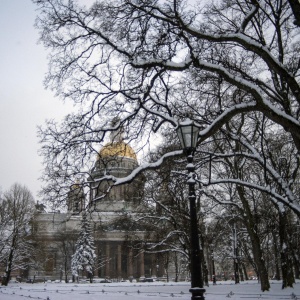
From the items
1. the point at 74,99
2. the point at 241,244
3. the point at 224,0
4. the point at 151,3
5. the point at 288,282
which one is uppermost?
the point at 224,0

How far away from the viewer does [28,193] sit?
168 ft

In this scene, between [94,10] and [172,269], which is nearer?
[94,10]

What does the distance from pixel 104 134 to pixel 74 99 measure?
5.08ft

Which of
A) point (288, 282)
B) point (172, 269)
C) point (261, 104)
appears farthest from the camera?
point (172, 269)

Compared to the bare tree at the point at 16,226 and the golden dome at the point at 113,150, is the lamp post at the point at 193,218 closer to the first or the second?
the golden dome at the point at 113,150

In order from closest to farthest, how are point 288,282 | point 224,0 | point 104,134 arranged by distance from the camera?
point 104,134, point 224,0, point 288,282

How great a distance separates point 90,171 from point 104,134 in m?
1.46

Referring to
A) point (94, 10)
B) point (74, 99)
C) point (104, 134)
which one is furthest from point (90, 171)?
point (94, 10)

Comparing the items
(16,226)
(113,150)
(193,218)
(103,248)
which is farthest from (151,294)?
(103,248)

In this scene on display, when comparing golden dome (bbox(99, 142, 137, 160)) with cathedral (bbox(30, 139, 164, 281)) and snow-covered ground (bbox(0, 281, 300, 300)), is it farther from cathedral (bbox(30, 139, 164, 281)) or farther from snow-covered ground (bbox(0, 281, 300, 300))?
cathedral (bbox(30, 139, 164, 281))

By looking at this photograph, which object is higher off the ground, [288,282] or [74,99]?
[74,99]

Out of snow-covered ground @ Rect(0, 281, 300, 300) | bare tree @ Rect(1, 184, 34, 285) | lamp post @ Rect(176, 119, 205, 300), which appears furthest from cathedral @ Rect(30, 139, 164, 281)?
lamp post @ Rect(176, 119, 205, 300)

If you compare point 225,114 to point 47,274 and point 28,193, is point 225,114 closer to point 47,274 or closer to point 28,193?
point 28,193

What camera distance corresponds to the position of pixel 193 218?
7848mm
